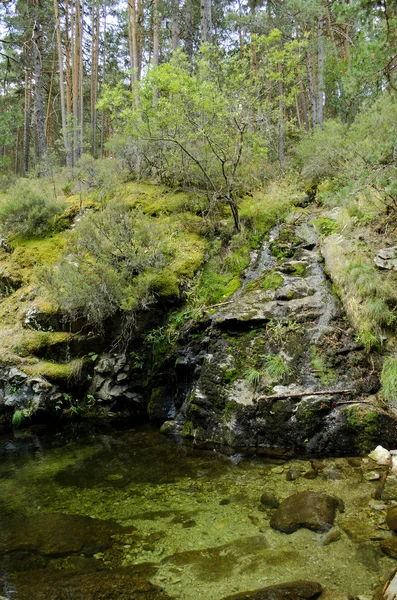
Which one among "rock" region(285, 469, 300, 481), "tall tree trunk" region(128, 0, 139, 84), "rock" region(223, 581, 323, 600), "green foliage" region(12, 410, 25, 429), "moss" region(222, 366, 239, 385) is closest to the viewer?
"rock" region(223, 581, 323, 600)

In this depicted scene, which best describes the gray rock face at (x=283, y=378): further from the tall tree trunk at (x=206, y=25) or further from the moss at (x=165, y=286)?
the tall tree trunk at (x=206, y=25)

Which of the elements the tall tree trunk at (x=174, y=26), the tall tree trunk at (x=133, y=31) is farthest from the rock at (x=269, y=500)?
the tall tree trunk at (x=133, y=31)

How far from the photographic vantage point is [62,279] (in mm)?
8047

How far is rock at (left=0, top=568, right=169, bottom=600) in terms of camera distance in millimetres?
3247

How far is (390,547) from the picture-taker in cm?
344

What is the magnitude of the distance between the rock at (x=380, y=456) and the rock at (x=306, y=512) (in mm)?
1039

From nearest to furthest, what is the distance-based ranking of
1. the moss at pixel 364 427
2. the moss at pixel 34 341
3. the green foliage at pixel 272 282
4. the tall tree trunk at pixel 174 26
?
the moss at pixel 364 427, the green foliage at pixel 272 282, the moss at pixel 34 341, the tall tree trunk at pixel 174 26

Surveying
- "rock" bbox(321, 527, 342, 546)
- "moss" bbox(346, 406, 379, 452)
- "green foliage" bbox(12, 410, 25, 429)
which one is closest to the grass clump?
"moss" bbox(346, 406, 379, 452)

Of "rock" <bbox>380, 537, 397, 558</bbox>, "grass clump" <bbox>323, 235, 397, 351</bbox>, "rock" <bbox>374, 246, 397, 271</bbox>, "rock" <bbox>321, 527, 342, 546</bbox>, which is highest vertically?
"rock" <bbox>374, 246, 397, 271</bbox>

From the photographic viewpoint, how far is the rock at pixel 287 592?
303 cm

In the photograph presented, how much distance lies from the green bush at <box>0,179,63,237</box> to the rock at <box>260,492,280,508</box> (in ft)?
30.7

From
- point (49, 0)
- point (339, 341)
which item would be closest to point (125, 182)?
point (339, 341)

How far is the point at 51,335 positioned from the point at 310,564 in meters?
6.95

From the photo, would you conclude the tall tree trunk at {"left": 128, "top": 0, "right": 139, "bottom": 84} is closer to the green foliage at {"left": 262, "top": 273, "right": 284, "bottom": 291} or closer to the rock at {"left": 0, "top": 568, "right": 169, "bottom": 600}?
the green foliage at {"left": 262, "top": 273, "right": 284, "bottom": 291}
